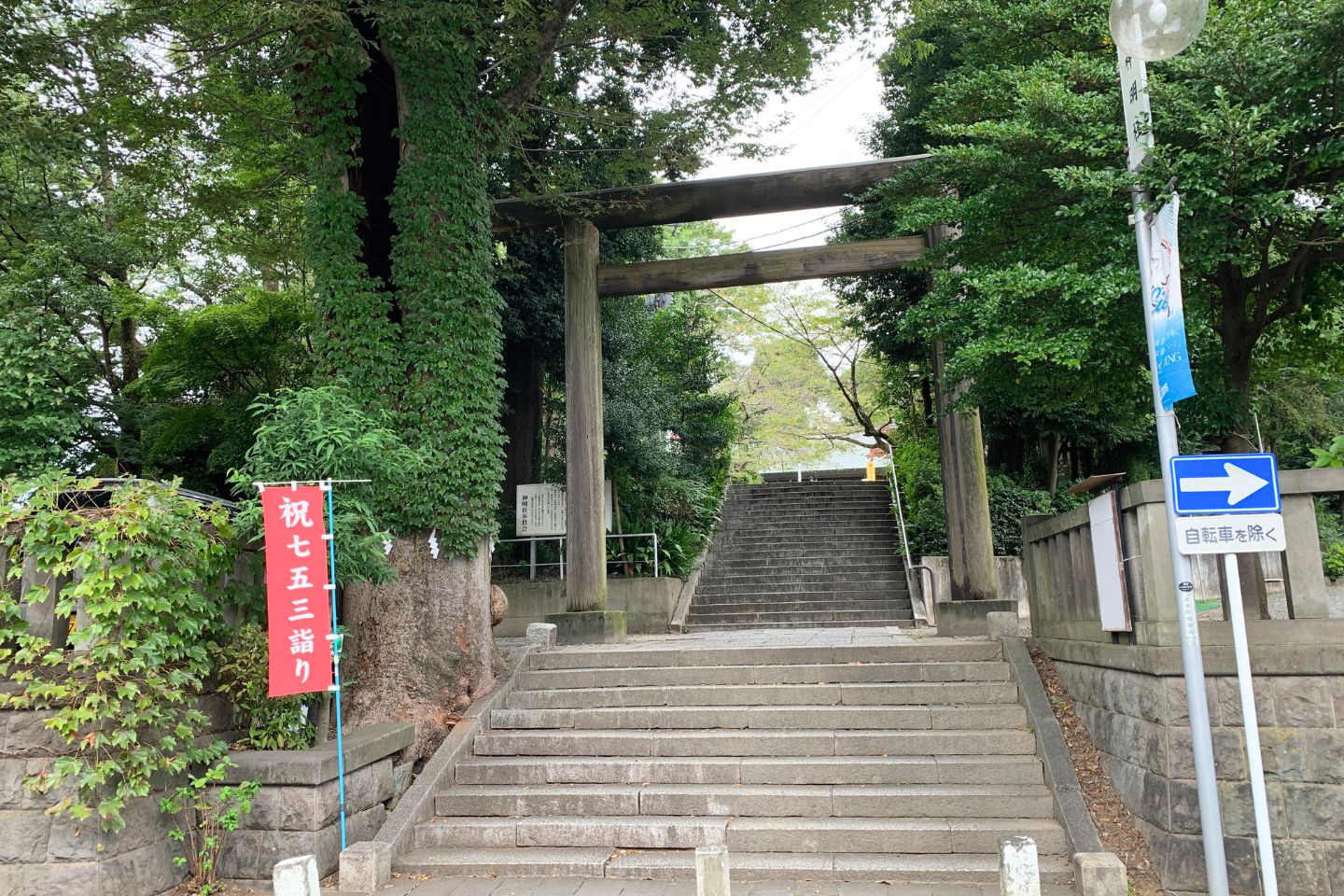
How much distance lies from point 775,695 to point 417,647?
3.13 meters

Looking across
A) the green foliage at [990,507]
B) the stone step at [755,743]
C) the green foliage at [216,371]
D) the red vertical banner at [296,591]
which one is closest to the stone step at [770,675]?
the stone step at [755,743]

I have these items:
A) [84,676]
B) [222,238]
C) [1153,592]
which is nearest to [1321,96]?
[1153,592]

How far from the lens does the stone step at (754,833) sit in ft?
19.3

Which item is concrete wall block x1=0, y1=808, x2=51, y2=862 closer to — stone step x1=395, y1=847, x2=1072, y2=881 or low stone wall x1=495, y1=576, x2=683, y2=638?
stone step x1=395, y1=847, x2=1072, y2=881

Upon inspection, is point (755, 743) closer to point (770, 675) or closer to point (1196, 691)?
point (770, 675)

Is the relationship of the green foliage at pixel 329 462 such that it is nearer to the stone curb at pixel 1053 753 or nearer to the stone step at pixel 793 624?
the stone curb at pixel 1053 753

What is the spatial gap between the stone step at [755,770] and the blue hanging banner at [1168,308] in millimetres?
3040

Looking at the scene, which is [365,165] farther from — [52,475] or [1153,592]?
[1153,592]

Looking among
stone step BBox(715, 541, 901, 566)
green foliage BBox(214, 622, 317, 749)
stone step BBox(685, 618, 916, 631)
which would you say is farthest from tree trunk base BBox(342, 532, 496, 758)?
stone step BBox(715, 541, 901, 566)

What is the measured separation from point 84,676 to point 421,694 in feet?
9.14

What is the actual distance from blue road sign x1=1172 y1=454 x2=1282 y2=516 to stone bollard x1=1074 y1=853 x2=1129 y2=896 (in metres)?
2.14

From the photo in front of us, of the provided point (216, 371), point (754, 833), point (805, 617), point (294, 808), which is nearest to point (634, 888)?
point (754, 833)

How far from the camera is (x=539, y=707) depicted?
808cm

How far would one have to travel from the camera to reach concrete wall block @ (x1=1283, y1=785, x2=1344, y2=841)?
16.7 ft
